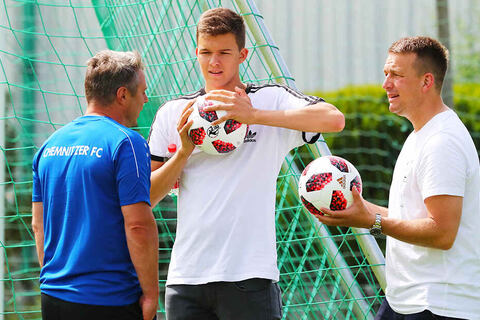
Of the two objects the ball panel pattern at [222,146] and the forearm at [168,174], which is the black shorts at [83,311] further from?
the ball panel pattern at [222,146]

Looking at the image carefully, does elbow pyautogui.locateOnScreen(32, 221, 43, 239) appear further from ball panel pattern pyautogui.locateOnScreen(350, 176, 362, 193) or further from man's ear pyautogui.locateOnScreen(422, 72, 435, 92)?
man's ear pyautogui.locateOnScreen(422, 72, 435, 92)

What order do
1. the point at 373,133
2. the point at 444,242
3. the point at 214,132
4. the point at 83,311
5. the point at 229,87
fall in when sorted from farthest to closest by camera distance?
the point at 373,133 → the point at 229,87 → the point at 214,132 → the point at 444,242 → the point at 83,311

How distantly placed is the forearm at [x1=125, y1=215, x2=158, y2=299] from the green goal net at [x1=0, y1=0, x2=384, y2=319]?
1324mm

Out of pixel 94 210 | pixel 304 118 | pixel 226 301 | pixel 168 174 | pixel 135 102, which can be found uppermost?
pixel 135 102


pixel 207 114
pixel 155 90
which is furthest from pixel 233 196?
pixel 155 90

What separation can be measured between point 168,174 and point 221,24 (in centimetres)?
72

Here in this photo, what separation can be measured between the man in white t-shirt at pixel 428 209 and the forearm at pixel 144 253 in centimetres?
78

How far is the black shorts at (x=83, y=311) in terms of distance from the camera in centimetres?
293

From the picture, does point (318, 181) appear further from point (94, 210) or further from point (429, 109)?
point (94, 210)

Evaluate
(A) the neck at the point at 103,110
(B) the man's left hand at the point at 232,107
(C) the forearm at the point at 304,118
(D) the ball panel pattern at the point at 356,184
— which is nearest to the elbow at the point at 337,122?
(C) the forearm at the point at 304,118

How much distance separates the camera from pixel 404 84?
3344 millimetres

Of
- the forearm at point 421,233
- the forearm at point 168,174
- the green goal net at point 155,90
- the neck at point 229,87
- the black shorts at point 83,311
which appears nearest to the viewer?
the black shorts at point 83,311

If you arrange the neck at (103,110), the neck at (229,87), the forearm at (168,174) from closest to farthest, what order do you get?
1. the neck at (103,110)
2. the forearm at (168,174)
3. the neck at (229,87)

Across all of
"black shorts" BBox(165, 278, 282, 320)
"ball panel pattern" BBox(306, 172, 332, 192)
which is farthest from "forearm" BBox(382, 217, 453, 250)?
"black shorts" BBox(165, 278, 282, 320)
